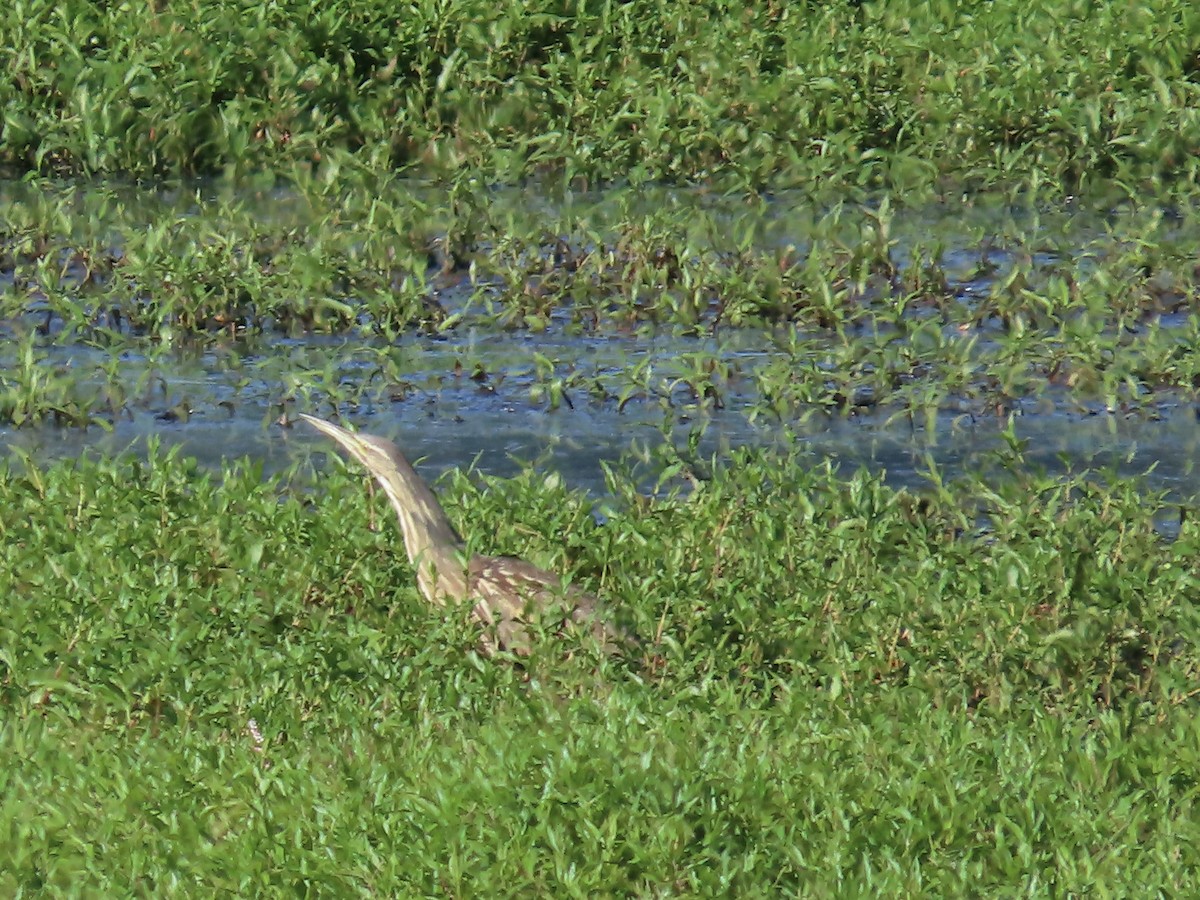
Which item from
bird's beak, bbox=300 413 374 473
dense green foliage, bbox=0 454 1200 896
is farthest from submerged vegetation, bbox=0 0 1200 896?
bird's beak, bbox=300 413 374 473

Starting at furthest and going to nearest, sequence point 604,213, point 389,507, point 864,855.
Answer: point 604,213, point 389,507, point 864,855

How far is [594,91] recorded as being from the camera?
11656mm

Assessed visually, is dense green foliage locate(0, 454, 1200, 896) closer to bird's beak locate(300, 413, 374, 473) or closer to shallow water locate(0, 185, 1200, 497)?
bird's beak locate(300, 413, 374, 473)

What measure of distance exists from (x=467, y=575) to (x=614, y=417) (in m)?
2.27

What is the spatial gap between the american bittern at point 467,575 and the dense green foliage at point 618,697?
0.31ft

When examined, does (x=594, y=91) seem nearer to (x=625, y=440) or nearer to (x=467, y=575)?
(x=625, y=440)

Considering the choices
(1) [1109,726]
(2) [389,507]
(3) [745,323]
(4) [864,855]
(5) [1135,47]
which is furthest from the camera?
(5) [1135,47]

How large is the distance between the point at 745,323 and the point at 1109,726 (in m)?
3.94

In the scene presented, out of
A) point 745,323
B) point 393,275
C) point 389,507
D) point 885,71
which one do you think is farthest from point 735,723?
point 885,71

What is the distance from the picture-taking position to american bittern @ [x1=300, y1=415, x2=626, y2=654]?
20.1ft

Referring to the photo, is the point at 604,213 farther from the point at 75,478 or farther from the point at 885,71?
the point at 75,478

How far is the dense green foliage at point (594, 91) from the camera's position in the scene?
11.2 m

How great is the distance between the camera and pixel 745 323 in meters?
9.30

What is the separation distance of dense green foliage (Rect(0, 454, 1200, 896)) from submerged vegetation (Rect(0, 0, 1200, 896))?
1 cm
